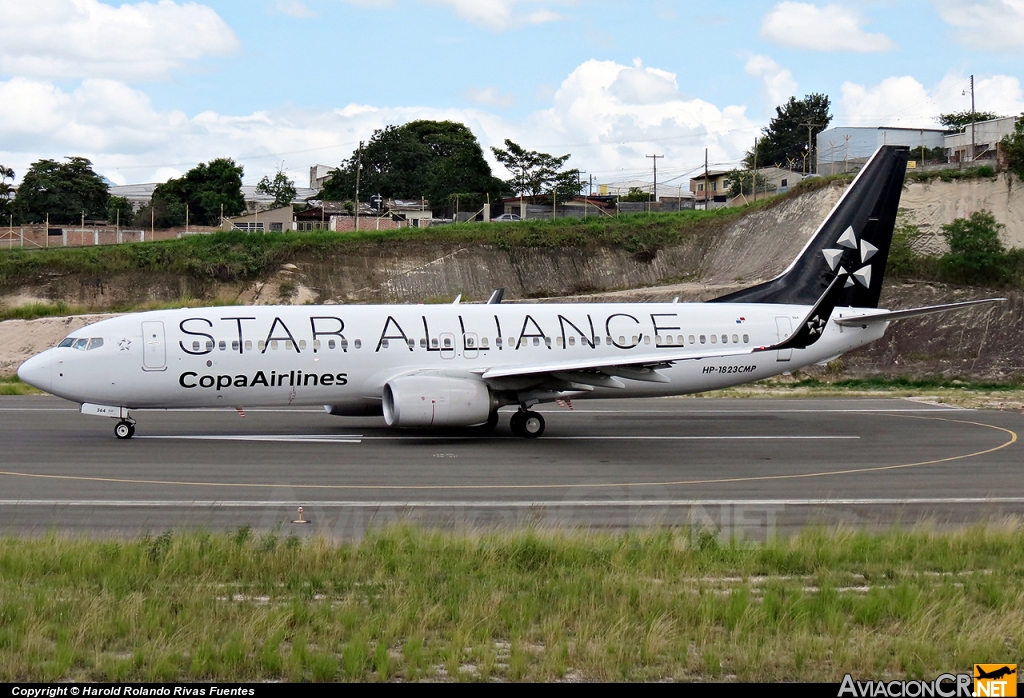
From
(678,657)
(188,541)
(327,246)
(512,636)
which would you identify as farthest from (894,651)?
(327,246)

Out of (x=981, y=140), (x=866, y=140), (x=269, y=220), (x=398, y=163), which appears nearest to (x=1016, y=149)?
(x=981, y=140)

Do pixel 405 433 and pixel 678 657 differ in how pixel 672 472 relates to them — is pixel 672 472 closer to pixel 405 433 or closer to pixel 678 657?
pixel 405 433

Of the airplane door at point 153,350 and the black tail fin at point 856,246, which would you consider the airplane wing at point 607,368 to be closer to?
the black tail fin at point 856,246

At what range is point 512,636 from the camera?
419 inches

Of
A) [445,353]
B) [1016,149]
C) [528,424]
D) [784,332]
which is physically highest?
[1016,149]

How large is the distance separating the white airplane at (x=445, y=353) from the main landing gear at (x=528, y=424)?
3cm

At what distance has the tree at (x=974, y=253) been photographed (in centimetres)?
5719

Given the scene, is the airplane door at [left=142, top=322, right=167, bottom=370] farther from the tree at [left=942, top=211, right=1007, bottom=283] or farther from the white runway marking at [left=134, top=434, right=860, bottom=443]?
the tree at [left=942, top=211, right=1007, bottom=283]

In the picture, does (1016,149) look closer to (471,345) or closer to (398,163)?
(471,345)

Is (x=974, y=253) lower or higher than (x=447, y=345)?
higher

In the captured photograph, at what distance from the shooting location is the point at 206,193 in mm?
105188

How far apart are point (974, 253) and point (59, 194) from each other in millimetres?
79420

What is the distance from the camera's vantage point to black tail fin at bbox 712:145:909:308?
32500 mm

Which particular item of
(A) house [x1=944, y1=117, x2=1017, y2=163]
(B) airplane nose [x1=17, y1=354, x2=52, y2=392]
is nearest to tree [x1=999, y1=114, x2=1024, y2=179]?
(A) house [x1=944, y1=117, x2=1017, y2=163]
